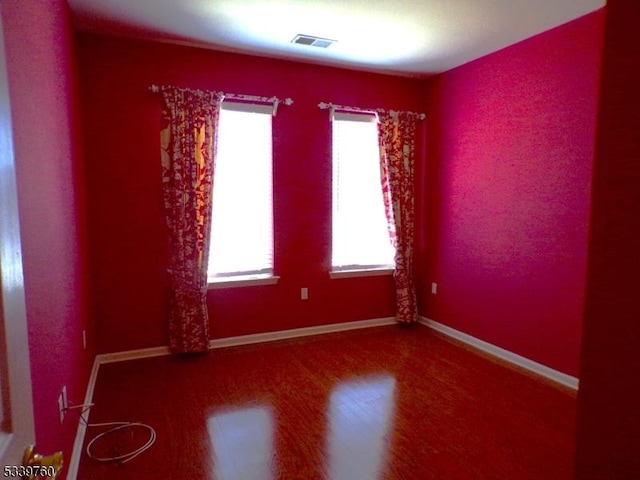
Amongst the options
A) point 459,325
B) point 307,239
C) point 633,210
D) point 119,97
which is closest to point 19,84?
point 633,210

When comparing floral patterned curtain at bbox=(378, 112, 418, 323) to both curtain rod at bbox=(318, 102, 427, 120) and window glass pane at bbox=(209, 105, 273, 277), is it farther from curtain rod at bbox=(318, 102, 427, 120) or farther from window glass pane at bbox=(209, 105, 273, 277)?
window glass pane at bbox=(209, 105, 273, 277)

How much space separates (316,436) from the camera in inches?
91.9

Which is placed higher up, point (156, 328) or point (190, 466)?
point (156, 328)

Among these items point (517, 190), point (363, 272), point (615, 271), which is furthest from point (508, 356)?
point (615, 271)

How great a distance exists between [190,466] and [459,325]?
2.81 meters

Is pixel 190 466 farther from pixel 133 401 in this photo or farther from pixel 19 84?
pixel 19 84

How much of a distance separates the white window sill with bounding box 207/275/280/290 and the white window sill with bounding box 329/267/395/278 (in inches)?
24.5

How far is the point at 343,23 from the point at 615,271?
2688 mm

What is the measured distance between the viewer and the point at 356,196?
414cm

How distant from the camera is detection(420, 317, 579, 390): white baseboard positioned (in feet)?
9.86

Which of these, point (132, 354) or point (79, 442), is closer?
point (79, 442)

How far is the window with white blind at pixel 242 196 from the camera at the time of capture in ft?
11.8

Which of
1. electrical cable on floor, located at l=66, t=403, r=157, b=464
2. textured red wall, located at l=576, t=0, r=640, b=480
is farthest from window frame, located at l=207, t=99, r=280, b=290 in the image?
textured red wall, located at l=576, t=0, r=640, b=480

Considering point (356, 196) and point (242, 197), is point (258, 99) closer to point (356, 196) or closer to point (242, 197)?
point (242, 197)
